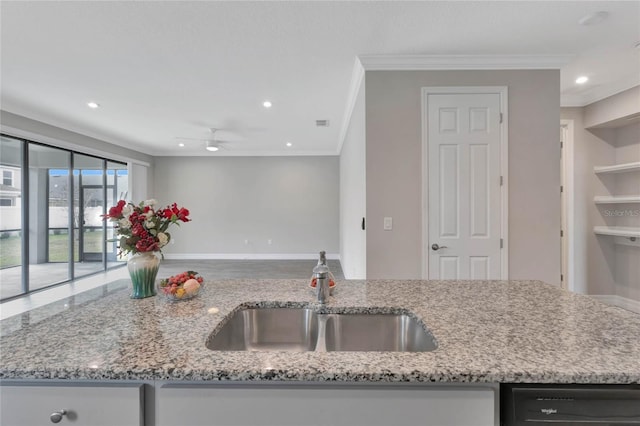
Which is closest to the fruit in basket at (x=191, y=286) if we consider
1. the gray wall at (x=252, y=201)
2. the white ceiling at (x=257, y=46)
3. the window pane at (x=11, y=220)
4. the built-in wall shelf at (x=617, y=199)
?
the white ceiling at (x=257, y=46)

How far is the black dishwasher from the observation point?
75 centimetres

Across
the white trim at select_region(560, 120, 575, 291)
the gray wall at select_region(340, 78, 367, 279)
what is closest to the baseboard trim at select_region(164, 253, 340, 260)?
the gray wall at select_region(340, 78, 367, 279)

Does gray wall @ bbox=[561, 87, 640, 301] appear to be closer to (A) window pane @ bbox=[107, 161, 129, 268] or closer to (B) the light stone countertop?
(B) the light stone countertop

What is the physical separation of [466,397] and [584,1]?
8.95 ft

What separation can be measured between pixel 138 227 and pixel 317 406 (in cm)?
108

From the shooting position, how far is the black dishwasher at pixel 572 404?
0.75 meters

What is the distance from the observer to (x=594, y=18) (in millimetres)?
2229

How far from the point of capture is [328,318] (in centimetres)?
127

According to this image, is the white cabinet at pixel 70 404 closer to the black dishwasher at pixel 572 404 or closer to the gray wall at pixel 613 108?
the black dishwasher at pixel 572 404

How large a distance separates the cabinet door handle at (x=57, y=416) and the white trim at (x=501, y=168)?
272cm

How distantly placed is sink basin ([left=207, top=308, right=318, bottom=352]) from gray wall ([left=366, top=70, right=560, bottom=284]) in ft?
5.73

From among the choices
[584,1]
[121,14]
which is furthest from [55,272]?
[584,1]

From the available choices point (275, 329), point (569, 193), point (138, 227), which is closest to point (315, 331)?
point (275, 329)

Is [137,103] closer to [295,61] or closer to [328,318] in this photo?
[295,61]
